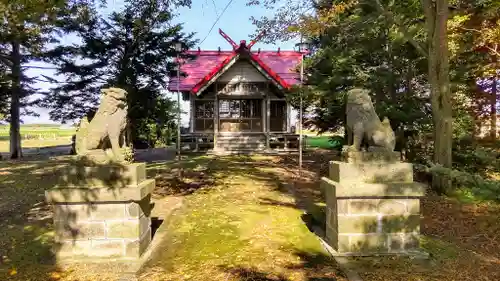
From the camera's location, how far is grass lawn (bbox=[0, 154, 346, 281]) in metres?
4.07

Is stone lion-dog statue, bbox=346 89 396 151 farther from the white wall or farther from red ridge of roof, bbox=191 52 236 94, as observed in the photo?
the white wall

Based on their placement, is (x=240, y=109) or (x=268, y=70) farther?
(x=240, y=109)

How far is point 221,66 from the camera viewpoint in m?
17.6

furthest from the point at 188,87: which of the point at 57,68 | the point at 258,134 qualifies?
the point at 57,68

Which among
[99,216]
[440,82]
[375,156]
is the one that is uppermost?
[440,82]

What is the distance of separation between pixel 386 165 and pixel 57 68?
50.9ft

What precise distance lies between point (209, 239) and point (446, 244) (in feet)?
12.4

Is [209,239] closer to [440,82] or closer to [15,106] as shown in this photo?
[440,82]

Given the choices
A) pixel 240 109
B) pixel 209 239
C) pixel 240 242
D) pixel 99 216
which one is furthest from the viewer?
pixel 240 109

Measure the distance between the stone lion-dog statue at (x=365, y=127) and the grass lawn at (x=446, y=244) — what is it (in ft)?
4.78

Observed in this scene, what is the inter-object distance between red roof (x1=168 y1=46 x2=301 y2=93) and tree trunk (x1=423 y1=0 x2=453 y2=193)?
9475 millimetres

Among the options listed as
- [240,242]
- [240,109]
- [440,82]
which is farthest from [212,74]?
[240,242]

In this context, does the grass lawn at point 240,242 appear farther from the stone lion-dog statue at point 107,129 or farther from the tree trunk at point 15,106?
Answer: the tree trunk at point 15,106

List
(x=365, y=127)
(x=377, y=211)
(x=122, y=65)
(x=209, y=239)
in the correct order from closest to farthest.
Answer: (x=377, y=211) < (x=365, y=127) < (x=209, y=239) < (x=122, y=65)
